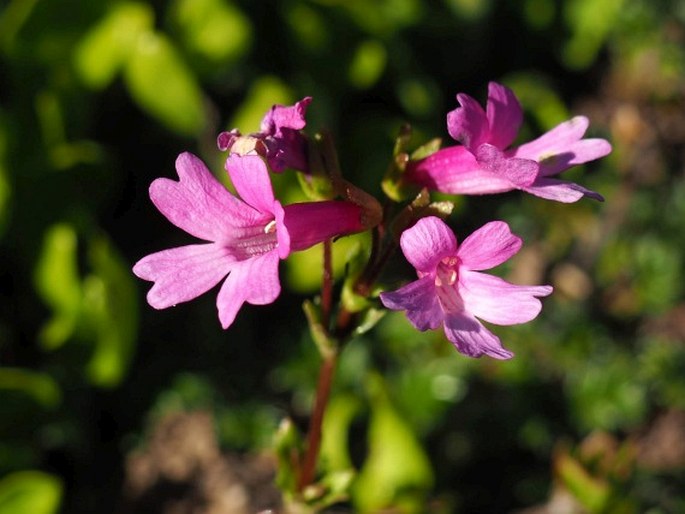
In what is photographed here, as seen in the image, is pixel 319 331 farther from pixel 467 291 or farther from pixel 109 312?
pixel 109 312

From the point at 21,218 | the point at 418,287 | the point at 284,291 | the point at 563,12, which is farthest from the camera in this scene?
the point at 563,12

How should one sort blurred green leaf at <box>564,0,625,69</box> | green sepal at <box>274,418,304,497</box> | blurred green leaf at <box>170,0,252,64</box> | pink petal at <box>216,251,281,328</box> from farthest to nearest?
blurred green leaf at <box>564,0,625,69</box> → blurred green leaf at <box>170,0,252,64</box> → green sepal at <box>274,418,304,497</box> → pink petal at <box>216,251,281,328</box>

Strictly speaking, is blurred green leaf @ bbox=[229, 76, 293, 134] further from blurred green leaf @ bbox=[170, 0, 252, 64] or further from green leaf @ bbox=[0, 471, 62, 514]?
green leaf @ bbox=[0, 471, 62, 514]

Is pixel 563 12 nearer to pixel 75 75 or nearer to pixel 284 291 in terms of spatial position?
pixel 284 291

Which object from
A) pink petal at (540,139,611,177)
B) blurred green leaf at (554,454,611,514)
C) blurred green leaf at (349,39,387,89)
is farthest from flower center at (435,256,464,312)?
blurred green leaf at (349,39,387,89)

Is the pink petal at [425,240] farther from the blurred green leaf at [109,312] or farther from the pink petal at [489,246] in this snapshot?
the blurred green leaf at [109,312]

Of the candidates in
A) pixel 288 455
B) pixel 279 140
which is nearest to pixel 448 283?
pixel 279 140

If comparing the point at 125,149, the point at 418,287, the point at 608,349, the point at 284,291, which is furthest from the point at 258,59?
the point at 418,287
